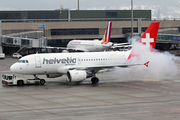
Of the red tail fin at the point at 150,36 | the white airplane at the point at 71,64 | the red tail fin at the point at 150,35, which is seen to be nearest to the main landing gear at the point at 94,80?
the white airplane at the point at 71,64

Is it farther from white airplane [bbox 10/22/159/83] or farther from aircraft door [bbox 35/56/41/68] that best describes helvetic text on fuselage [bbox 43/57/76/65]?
aircraft door [bbox 35/56/41/68]

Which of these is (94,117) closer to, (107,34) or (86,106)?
(86,106)

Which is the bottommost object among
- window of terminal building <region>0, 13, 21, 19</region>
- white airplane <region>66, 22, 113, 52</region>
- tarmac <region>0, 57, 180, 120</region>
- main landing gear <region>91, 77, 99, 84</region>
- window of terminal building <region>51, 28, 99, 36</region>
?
tarmac <region>0, 57, 180, 120</region>

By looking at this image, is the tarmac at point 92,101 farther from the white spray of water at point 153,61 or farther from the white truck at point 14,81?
the white spray of water at point 153,61

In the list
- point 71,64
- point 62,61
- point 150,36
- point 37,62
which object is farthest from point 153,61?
point 37,62

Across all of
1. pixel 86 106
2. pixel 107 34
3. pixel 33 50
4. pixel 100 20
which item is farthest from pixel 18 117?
pixel 100 20

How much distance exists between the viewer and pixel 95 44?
9450cm

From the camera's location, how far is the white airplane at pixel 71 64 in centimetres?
4081

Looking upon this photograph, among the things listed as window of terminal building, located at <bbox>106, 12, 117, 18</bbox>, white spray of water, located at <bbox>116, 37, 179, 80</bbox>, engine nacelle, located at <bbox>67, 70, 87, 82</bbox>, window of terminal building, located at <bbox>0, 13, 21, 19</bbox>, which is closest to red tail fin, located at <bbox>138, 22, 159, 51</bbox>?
white spray of water, located at <bbox>116, 37, 179, 80</bbox>

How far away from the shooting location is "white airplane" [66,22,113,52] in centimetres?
9236

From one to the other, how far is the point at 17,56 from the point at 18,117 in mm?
75469

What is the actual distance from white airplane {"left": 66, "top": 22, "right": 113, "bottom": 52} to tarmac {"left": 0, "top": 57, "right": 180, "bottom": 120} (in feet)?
165

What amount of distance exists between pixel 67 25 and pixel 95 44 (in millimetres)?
28304

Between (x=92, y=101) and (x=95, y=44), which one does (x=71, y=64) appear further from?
(x=95, y=44)
